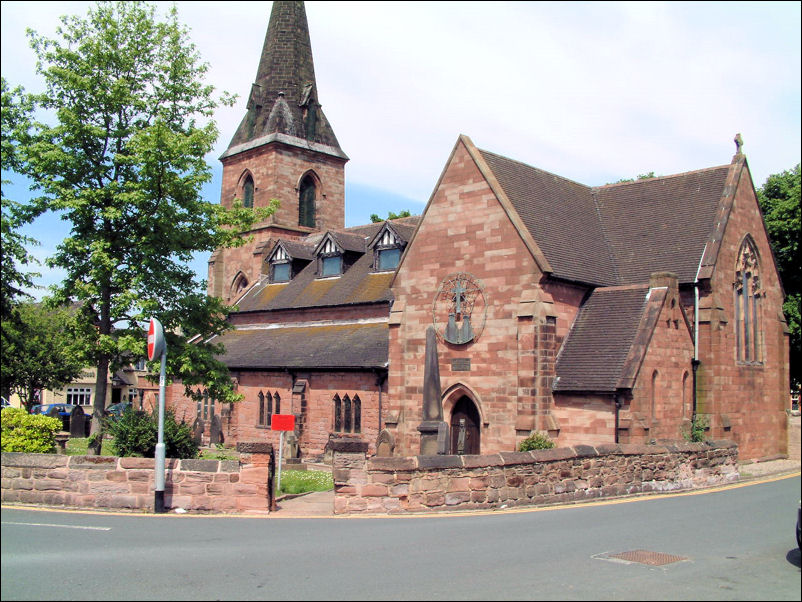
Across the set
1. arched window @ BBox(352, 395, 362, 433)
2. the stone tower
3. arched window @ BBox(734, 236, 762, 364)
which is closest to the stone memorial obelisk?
arched window @ BBox(352, 395, 362, 433)

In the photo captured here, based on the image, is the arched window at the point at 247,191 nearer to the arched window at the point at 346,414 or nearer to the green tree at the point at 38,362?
the green tree at the point at 38,362

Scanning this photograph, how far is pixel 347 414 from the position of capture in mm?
32656

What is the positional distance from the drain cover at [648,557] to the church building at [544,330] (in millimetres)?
10036

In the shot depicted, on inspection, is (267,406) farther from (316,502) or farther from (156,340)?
(156,340)

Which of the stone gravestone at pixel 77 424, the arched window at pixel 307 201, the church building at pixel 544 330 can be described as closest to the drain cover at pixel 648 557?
the church building at pixel 544 330

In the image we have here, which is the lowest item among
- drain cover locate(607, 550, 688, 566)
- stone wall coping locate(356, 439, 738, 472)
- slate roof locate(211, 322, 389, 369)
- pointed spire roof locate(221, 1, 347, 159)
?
drain cover locate(607, 550, 688, 566)

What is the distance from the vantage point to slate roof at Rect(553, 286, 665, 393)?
23234mm

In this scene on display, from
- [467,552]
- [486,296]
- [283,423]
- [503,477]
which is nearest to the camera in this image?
[467,552]

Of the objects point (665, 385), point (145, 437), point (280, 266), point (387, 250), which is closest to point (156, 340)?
point (145, 437)

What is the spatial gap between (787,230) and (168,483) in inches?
1185

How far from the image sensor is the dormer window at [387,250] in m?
37.4

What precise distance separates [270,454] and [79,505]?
360 cm

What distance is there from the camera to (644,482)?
18812 millimetres

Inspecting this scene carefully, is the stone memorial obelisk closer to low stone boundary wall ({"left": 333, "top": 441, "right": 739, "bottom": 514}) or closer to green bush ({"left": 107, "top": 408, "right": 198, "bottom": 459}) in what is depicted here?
low stone boundary wall ({"left": 333, "top": 441, "right": 739, "bottom": 514})
